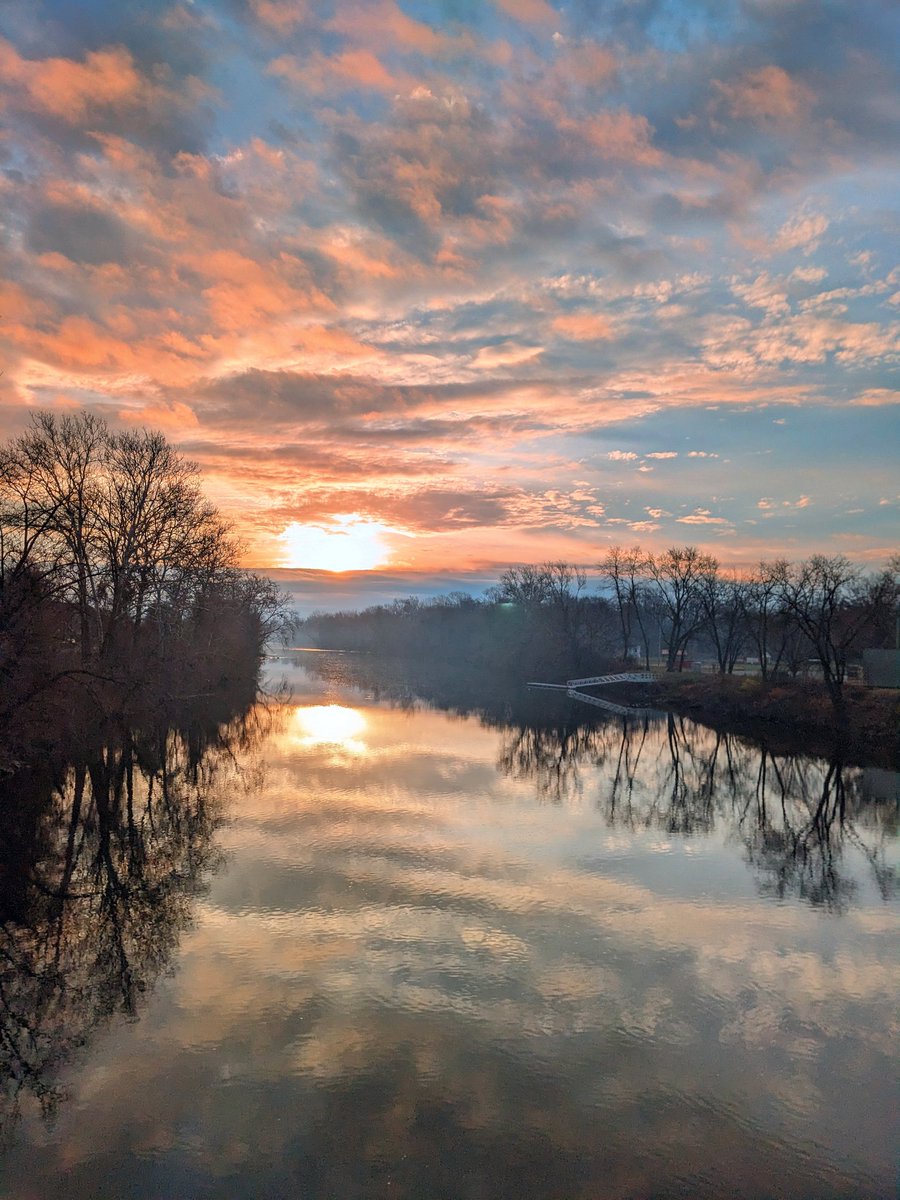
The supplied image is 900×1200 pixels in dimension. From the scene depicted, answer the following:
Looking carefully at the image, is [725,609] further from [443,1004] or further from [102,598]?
[443,1004]

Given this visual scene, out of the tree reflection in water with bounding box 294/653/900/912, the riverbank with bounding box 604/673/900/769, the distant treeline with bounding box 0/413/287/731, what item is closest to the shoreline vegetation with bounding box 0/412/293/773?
the distant treeline with bounding box 0/413/287/731

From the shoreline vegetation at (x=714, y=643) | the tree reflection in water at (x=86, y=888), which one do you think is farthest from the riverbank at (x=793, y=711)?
the tree reflection in water at (x=86, y=888)

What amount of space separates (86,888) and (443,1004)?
8.51m

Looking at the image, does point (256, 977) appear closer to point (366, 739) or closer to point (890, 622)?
point (366, 739)

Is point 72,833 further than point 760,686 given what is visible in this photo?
No

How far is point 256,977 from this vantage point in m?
11.0

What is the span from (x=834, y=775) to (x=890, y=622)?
42.2m

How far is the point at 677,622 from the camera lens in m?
79.8

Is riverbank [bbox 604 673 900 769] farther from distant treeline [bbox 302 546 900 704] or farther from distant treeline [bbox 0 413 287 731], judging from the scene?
distant treeline [bbox 0 413 287 731]

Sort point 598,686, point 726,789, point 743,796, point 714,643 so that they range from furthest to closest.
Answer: point 714,643, point 598,686, point 726,789, point 743,796

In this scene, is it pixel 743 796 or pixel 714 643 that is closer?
pixel 743 796

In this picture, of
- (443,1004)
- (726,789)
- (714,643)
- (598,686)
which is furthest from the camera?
(714,643)

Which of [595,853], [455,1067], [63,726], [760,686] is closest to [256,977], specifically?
[455,1067]

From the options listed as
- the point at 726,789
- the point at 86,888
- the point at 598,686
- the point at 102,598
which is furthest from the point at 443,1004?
the point at 598,686
